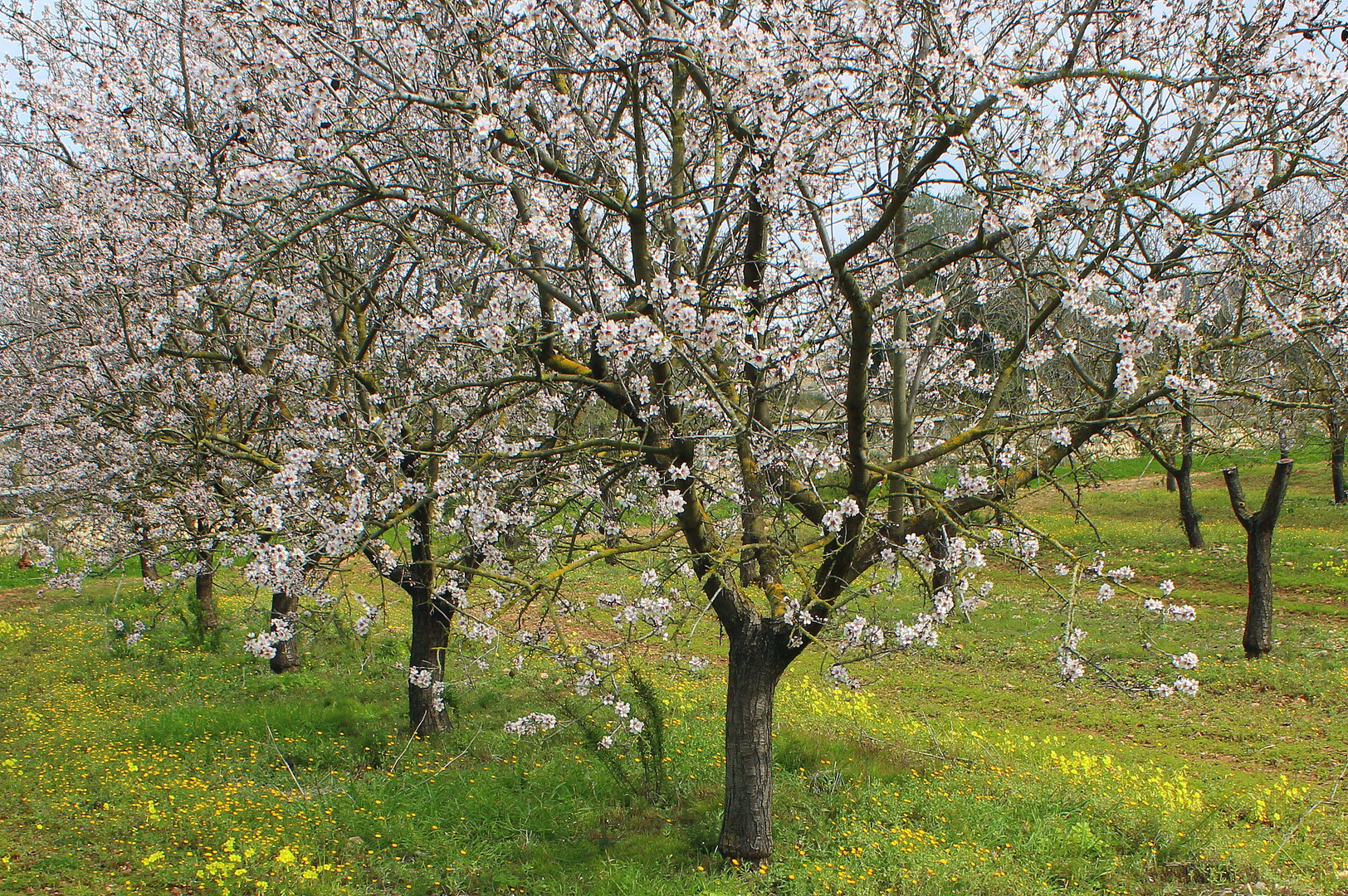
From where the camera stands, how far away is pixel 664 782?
786cm

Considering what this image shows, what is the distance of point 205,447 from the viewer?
25.9ft

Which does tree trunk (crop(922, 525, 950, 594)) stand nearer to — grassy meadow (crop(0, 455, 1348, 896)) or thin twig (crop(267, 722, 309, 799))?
grassy meadow (crop(0, 455, 1348, 896))

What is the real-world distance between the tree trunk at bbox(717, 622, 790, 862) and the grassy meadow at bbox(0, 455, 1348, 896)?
0.90ft

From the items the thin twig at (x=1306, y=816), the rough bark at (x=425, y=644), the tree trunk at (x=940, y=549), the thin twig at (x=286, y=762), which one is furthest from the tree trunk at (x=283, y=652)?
the thin twig at (x=1306, y=816)

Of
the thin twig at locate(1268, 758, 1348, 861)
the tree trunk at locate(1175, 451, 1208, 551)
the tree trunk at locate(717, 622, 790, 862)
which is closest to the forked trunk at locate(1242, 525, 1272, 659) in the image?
the thin twig at locate(1268, 758, 1348, 861)

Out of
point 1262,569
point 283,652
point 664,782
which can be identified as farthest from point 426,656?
point 1262,569

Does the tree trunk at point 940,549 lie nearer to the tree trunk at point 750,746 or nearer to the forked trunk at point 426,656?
the tree trunk at point 750,746

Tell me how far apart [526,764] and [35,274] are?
821 cm

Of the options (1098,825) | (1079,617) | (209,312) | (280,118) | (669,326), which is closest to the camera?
(669,326)

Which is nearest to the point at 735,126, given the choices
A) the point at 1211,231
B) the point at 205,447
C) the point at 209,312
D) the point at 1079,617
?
the point at 1211,231

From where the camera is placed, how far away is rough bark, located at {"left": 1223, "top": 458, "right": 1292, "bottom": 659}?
14.1m

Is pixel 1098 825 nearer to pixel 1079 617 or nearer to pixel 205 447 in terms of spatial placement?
pixel 205 447

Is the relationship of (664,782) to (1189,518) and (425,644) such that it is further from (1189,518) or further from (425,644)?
(1189,518)

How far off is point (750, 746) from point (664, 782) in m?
1.54
